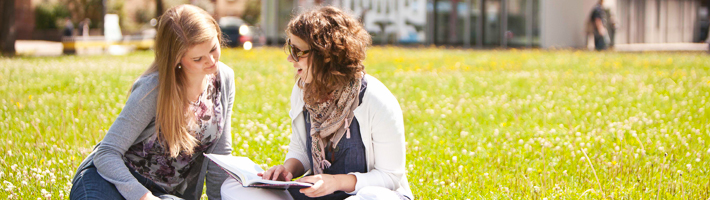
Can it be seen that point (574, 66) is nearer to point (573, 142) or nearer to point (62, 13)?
point (573, 142)

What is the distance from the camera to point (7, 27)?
18.8 metres

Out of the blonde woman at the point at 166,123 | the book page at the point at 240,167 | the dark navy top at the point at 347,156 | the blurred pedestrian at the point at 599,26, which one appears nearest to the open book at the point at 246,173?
the book page at the point at 240,167

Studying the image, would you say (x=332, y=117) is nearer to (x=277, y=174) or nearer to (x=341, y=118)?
(x=341, y=118)

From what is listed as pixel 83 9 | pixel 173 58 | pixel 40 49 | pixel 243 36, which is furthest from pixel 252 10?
A: pixel 173 58

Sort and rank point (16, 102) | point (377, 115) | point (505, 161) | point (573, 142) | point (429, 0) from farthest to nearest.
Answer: point (429, 0), point (16, 102), point (573, 142), point (505, 161), point (377, 115)

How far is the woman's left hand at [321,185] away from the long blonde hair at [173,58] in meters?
0.68

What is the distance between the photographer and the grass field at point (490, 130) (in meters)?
3.86

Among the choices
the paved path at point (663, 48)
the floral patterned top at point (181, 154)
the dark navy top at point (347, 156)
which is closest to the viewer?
the dark navy top at point (347, 156)

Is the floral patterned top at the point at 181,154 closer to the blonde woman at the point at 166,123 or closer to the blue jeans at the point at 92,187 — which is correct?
the blonde woman at the point at 166,123

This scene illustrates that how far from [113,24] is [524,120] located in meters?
26.2

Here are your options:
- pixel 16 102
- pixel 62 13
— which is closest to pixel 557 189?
pixel 16 102

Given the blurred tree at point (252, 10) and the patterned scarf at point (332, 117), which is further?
the blurred tree at point (252, 10)

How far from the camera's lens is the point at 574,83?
387 inches

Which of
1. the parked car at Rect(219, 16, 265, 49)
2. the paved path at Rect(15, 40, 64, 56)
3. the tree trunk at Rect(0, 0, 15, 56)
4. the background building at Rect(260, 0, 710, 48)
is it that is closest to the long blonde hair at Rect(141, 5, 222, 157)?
the paved path at Rect(15, 40, 64, 56)
